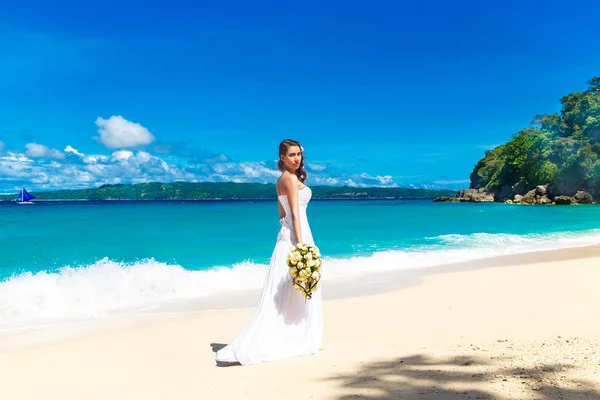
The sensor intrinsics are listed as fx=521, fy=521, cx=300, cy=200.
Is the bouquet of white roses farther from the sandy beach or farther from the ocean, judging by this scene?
the ocean

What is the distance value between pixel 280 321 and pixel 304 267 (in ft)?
2.47

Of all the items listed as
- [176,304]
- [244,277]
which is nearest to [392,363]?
[176,304]

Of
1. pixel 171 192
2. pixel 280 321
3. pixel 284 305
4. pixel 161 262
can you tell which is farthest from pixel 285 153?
pixel 171 192

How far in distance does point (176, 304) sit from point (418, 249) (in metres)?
14.2

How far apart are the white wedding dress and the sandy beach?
6.3 inches

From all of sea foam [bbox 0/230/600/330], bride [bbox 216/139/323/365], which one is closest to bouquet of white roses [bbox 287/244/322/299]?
bride [bbox 216/139/323/365]

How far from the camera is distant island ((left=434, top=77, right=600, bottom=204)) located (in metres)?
77.2

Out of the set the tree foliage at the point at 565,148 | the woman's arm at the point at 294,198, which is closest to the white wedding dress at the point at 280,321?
the woman's arm at the point at 294,198

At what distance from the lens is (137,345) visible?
6.89 m

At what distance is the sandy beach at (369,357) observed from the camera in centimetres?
450

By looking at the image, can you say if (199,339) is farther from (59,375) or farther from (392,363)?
(392,363)

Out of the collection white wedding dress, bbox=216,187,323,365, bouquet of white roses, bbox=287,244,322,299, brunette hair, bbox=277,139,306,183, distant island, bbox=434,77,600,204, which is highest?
distant island, bbox=434,77,600,204

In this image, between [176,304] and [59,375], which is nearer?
[59,375]

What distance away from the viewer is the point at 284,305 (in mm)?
5758
